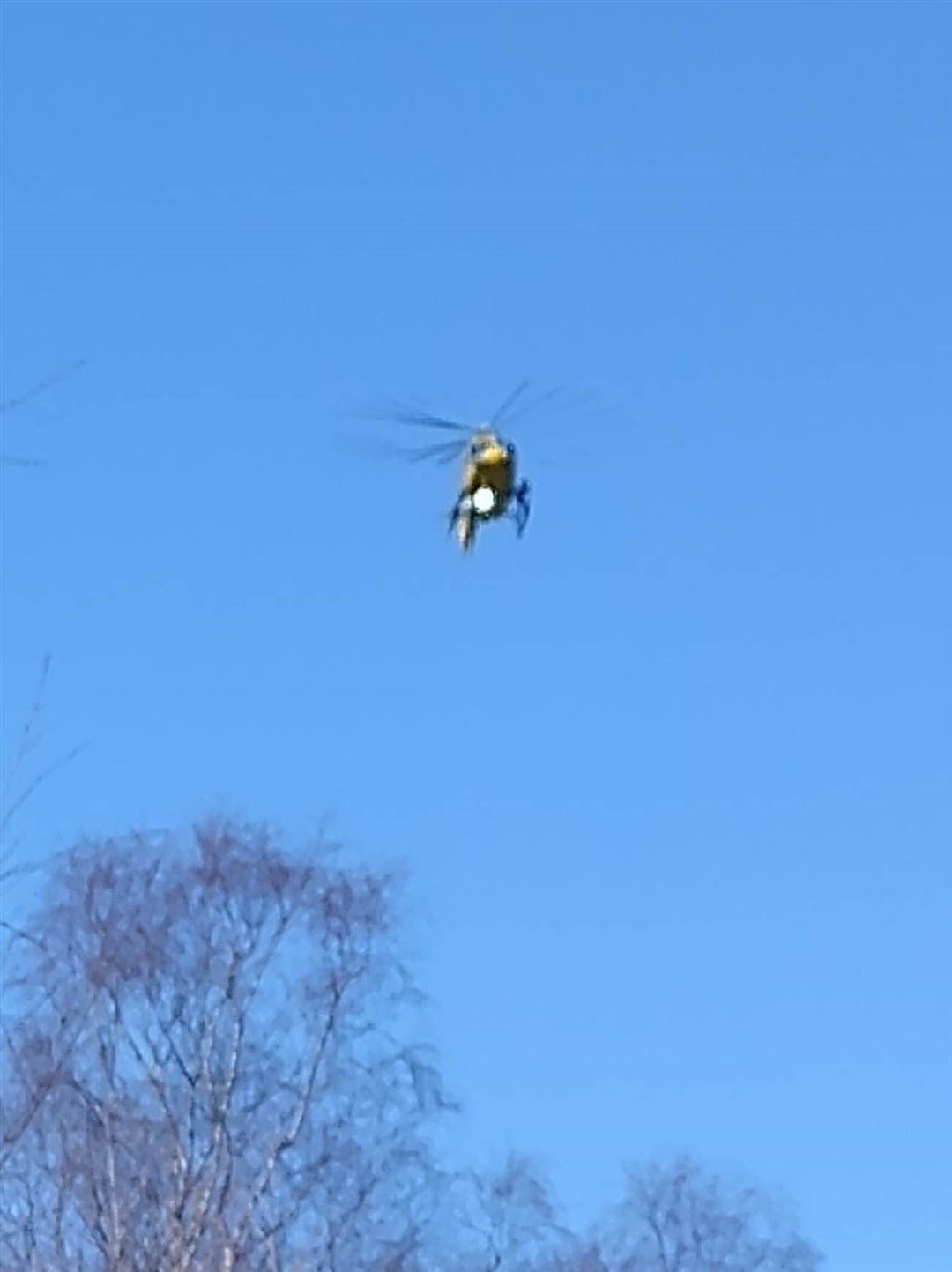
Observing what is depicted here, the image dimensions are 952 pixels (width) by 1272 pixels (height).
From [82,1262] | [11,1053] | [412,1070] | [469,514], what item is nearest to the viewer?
[11,1053]

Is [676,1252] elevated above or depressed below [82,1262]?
above

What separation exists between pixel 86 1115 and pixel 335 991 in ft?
8.05

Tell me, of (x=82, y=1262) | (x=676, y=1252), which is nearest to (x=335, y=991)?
(x=82, y=1262)

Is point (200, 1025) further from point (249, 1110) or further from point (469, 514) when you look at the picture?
point (469, 514)

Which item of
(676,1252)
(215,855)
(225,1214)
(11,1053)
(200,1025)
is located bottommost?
(11,1053)

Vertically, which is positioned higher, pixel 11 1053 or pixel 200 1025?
pixel 200 1025

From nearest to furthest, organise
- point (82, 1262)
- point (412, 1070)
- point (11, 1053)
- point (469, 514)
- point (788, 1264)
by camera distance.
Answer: point (11, 1053) < point (469, 514) < point (82, 1262) < point (412, 1070) < point (788, 1264)

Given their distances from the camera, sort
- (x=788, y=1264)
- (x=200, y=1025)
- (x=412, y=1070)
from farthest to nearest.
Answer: (x=788, y=1264) → (x=412, y=1070) → (x=200, y=1025)

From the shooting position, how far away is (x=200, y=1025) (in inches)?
791

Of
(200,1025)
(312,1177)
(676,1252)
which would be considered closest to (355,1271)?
(312,1177)

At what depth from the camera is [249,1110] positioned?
19984mm

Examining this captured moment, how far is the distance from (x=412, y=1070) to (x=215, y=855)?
2.40 m

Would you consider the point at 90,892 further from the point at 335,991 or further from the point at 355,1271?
the point at 355,1271

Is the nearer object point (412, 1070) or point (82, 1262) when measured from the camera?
point (82, 1262)
